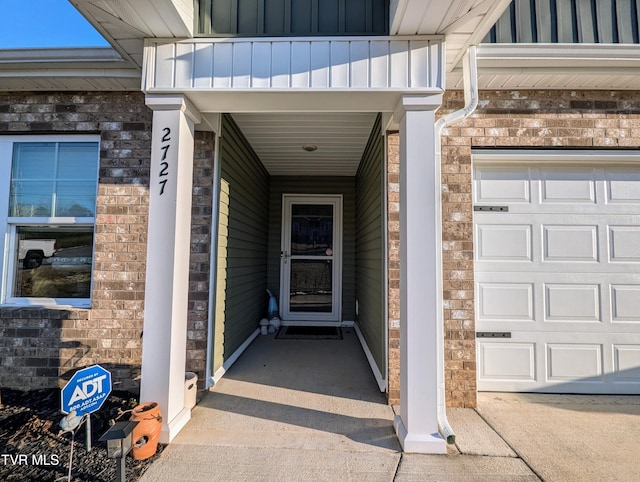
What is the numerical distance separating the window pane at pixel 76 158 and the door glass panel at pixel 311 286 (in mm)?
3026

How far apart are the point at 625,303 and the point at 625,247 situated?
0.47 m

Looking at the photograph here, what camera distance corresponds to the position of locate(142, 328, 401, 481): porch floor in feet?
5.97

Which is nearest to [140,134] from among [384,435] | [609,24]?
[384,435]

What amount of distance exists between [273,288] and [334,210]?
1.57m

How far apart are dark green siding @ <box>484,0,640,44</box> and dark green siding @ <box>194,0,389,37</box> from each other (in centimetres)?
92

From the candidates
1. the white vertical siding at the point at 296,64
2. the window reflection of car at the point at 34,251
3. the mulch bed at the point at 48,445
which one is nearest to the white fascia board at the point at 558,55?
the white vertical siding at the point at 296,64

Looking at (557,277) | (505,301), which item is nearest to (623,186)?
(557,277)

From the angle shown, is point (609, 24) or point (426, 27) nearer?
point (426, 27)

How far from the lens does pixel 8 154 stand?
2896 millimetres

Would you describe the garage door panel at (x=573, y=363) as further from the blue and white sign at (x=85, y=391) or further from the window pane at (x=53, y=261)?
the window pane at (x=53, y=261)

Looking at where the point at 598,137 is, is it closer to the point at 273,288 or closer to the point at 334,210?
the point at 334,210

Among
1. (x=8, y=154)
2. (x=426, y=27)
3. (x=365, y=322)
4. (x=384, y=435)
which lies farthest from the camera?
(x=365, y=322)

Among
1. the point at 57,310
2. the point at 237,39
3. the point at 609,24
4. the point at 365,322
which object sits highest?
the point at 609,24

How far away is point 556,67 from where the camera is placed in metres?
2.43
